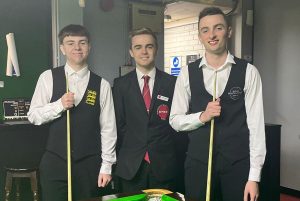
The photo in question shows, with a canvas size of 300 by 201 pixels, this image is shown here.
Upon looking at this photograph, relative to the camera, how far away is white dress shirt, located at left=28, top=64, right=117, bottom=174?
2.18 meters

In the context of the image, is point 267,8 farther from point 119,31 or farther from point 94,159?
point 94,159

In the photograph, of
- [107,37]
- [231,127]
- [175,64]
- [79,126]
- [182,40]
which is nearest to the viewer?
[231,127]

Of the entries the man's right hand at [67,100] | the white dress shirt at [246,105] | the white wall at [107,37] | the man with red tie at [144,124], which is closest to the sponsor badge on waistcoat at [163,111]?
the man with red tie at [144,124]

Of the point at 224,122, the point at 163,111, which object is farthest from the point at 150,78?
the point at 224,122

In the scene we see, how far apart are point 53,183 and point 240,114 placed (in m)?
1.15

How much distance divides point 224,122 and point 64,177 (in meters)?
0.97

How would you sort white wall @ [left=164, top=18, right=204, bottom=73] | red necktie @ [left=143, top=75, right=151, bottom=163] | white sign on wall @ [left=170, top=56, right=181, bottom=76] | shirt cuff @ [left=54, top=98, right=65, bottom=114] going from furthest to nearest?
white sign on wall @ [left=170, top=56, right=181, bottom=76], white wall @ [left=164, top=18, right=204, bottom=73], red necktie @ [left=143, top=75, right=151, bottom=163], shirt cuff @ [left=54, top=98, right=65, bottom=114]

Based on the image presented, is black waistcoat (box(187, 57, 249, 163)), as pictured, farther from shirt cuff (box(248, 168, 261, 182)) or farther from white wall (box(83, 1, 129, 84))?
white wall (box(83, 1, 129, 84))

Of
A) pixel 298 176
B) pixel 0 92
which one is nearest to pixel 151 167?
pixel 0 92

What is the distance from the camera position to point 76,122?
2154 mm

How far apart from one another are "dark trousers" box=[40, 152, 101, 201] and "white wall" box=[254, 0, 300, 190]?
10.9ft

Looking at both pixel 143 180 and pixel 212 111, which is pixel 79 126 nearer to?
pixel 143 180

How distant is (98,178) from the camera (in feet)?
7.20

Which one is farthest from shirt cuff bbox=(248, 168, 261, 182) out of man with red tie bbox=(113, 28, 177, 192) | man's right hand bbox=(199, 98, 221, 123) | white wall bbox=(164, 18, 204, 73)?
white wall bbox=(164, 18, 204, 73)
